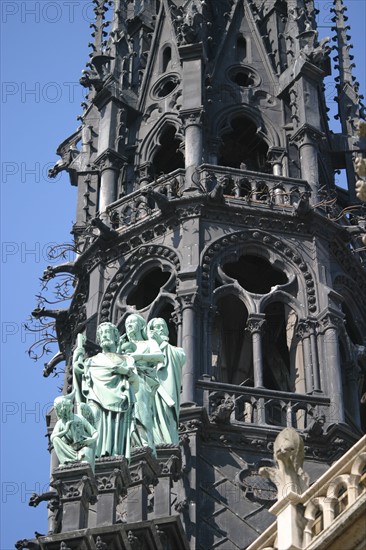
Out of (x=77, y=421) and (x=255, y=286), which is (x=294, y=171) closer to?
(x=255, y=286)

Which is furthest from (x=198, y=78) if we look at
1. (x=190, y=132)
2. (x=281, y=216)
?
(x=281, y=216)

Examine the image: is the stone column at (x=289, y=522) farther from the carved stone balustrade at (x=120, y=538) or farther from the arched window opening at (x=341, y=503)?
the carved stone balustrade at (x=120, y=538)

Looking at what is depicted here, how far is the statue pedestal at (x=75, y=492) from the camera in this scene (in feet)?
71.9

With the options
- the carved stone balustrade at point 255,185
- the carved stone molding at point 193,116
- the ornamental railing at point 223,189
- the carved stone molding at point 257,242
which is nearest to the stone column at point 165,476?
the carved stone molding at point 257,242

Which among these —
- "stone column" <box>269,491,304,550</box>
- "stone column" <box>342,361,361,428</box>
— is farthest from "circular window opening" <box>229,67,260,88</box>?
"stone column" <box>269,491,304,550</box>

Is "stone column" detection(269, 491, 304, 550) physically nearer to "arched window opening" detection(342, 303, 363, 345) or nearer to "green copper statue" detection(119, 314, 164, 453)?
"green copper statue" detection(119, 314, 164, 453)

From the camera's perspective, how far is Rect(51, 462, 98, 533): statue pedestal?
21.9 meters

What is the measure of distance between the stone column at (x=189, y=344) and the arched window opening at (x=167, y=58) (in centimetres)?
703

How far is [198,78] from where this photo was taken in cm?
3466

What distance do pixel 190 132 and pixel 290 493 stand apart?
15.7 metres

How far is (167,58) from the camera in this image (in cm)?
3659

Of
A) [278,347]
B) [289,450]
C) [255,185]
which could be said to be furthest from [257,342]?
[289,450]

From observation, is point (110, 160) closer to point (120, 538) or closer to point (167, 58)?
point (167, 58)

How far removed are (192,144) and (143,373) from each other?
359 inches
